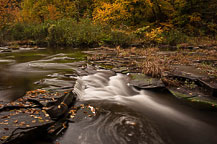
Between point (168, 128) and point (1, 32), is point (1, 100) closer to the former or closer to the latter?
point (168, 128)

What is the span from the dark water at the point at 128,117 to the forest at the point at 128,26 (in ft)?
25.6

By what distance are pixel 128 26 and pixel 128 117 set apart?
14519 millimetres

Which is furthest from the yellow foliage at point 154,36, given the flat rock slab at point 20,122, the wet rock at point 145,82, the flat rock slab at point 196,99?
the flat rock slab at point 20,122

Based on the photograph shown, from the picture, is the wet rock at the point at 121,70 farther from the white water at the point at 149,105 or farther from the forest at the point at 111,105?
the white water at the point at 149,105

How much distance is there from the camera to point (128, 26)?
1669 centimetres

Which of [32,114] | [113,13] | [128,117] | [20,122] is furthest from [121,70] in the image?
[113,13]

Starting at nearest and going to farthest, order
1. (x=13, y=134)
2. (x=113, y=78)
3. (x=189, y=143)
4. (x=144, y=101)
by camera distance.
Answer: (x=13, y=134), (x=189, y=143), (x=144, y=101), (x=113, y=78)

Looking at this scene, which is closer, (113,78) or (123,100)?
(123,100)

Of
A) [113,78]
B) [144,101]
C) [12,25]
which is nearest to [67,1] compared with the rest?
[12,25]

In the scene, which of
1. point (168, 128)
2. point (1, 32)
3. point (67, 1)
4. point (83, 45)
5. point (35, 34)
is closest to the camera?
point (168, 128)

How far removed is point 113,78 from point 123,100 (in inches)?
57.7

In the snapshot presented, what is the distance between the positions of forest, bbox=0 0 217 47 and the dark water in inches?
307

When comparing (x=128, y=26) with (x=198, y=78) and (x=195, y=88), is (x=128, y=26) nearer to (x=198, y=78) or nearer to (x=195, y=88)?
(x=198, y=78)

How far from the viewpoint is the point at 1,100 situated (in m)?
3.16
